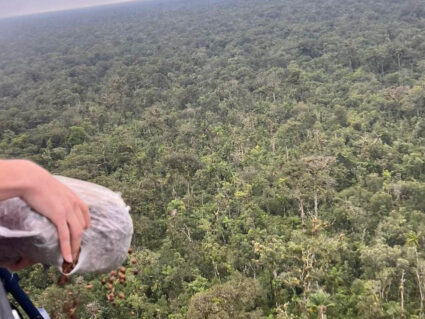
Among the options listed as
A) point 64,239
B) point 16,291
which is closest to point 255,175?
point 16,291

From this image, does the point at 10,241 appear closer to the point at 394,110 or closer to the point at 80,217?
the point at 80,217

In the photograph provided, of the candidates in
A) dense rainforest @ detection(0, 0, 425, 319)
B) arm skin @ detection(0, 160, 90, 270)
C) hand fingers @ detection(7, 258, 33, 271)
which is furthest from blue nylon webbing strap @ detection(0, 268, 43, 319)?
dense rainforest @ detection(0, 0, 425, 319)

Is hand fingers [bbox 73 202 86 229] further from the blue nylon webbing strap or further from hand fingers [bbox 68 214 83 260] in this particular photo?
the blue nylon webbing strap

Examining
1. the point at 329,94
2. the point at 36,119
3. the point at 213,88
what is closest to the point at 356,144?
the point at 329,94

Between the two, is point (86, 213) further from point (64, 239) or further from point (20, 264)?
point (20, 264)

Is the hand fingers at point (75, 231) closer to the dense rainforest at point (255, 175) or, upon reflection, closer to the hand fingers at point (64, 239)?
the hand fingers at point (64, 239)

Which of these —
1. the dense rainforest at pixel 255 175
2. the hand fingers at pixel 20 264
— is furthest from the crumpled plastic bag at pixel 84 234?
the dense rainforest at pixel 255 175
